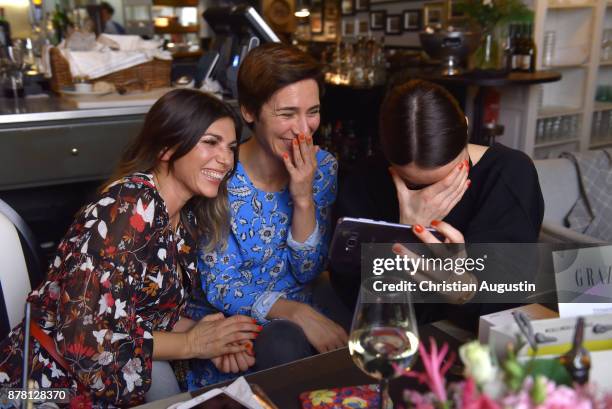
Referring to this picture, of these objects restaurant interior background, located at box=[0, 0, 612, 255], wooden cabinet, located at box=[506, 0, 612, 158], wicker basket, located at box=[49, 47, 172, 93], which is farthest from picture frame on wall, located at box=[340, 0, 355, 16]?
wicker basket, located at box=[49, 47, 172, 93]

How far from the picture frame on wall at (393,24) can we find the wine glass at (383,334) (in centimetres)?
423

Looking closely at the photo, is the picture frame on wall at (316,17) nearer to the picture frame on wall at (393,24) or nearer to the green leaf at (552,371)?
the picture frame on wall at (393,24)

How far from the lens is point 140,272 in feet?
4.02

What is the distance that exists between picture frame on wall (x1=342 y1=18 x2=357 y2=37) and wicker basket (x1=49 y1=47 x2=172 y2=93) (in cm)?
298

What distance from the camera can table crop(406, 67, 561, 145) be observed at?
2.74m

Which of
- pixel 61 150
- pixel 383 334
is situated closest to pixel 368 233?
pixel 383 334

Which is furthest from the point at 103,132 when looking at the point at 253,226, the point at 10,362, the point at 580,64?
the point at 580,64

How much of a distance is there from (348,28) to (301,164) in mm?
4375

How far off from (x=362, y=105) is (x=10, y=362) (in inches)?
104

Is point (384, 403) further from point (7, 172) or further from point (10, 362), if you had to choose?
point (7, 172)

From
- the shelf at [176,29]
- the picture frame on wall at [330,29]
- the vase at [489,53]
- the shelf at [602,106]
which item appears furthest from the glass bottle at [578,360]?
the shelf at [176,29]

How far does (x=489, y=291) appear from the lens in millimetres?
1177

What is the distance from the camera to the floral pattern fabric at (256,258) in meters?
1.52

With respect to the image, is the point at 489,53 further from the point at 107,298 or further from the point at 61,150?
the point at 107,298
